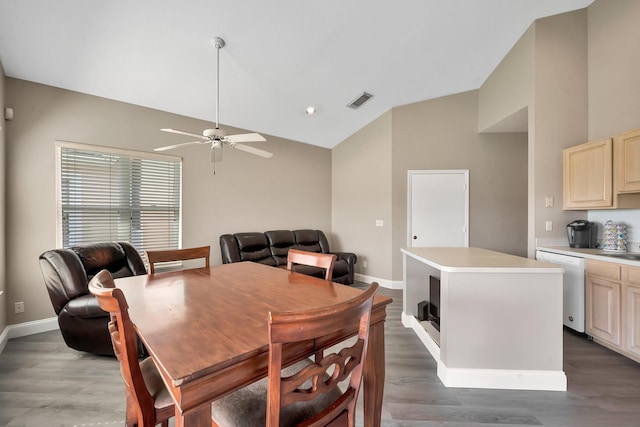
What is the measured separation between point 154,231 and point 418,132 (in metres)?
4.25

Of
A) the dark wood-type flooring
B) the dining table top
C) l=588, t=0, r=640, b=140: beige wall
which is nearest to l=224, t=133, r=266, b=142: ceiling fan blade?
the dining table top

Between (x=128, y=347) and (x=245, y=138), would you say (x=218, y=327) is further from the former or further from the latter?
(x=245, y=138)

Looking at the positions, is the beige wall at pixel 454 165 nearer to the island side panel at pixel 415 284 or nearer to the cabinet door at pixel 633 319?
the island side panel at pixel 415 284

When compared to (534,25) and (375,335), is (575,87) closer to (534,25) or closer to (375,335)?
(534,25)

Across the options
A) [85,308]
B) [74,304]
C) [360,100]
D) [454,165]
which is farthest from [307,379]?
[454,165]

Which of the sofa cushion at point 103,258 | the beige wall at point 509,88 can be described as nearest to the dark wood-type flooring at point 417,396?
the sofa cushion at point 103,258

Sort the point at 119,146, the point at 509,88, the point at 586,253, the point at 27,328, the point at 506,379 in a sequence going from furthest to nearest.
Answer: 1. the point at 509,88
2. the point at 119,146
3. the point at 27,328
4. the point at 586,253
5. the point at 506,379

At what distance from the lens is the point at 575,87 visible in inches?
120

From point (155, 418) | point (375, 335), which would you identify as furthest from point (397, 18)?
point (155, 418)

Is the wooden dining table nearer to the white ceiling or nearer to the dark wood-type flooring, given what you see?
the dark wood-type flooring

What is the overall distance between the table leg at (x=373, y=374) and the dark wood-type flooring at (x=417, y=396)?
49 cm

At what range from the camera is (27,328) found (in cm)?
272

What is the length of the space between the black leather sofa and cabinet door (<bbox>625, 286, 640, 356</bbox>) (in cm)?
303

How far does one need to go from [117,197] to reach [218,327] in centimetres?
312
